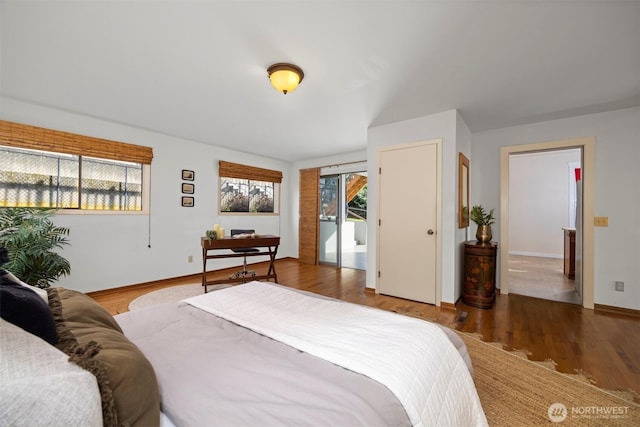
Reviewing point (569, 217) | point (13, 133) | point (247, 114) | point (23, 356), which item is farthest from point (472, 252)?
point (13, 133)

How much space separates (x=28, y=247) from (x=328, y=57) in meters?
3.38

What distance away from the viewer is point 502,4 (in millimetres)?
1543

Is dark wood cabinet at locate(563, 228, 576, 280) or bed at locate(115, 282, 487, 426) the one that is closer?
bed at locate(115, 282, 487, 426)

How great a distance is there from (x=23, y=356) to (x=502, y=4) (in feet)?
8.43

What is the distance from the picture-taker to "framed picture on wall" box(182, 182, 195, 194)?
173 inches

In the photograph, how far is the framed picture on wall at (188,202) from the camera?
4379 mm

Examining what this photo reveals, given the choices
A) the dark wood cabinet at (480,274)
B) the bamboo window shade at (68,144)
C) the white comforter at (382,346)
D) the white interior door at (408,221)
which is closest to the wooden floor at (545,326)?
the dark wood cabinet at (480,274)

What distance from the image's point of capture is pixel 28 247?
2.46 metres

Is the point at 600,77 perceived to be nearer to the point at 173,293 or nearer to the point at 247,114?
the point at 247,114

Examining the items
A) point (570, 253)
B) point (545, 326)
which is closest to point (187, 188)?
point (545, 326)

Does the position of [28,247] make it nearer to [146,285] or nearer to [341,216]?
[146,285]

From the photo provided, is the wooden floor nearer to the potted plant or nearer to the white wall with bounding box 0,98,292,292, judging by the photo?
the white wall with bounding box 0,98,292,292

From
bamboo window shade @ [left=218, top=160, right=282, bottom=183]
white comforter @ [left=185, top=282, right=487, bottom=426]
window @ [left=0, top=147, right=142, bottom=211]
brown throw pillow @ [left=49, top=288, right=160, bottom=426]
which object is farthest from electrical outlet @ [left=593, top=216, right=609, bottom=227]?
window @ [left=0, top=147, right=142, bottom=211]

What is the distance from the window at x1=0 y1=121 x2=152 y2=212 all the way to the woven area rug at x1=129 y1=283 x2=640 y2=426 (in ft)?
15.4
